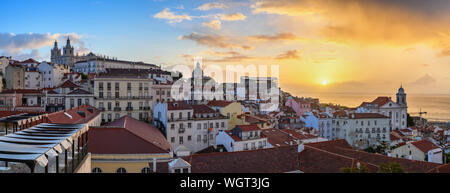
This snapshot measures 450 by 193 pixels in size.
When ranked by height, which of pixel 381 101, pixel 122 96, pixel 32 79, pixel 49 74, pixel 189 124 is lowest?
pixel 189 124

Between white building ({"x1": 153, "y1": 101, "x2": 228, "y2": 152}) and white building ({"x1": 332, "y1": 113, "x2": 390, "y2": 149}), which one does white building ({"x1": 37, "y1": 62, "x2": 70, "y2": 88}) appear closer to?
white building ({"x1": 153, "y1": 101, "x2": 228, "y2": 152})

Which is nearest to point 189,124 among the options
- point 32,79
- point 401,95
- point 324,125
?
point 324,125

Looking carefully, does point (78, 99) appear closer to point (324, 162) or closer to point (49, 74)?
point (49, 74)

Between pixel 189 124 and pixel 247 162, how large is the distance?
8268 mm

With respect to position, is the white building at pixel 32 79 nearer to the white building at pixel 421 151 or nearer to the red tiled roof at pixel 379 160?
the red tiled roof at pixel 379 160

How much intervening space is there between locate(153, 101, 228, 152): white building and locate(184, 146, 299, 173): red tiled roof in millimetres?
7574

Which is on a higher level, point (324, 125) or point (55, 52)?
point (55, 52)

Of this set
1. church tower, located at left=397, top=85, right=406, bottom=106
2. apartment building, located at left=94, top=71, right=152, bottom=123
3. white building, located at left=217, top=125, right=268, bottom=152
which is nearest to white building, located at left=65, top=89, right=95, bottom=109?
apartment building, located at left=94, top=71, right=152, bottom=123

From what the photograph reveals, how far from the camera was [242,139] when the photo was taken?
1497cm

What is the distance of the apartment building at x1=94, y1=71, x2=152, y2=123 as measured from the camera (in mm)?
18453
